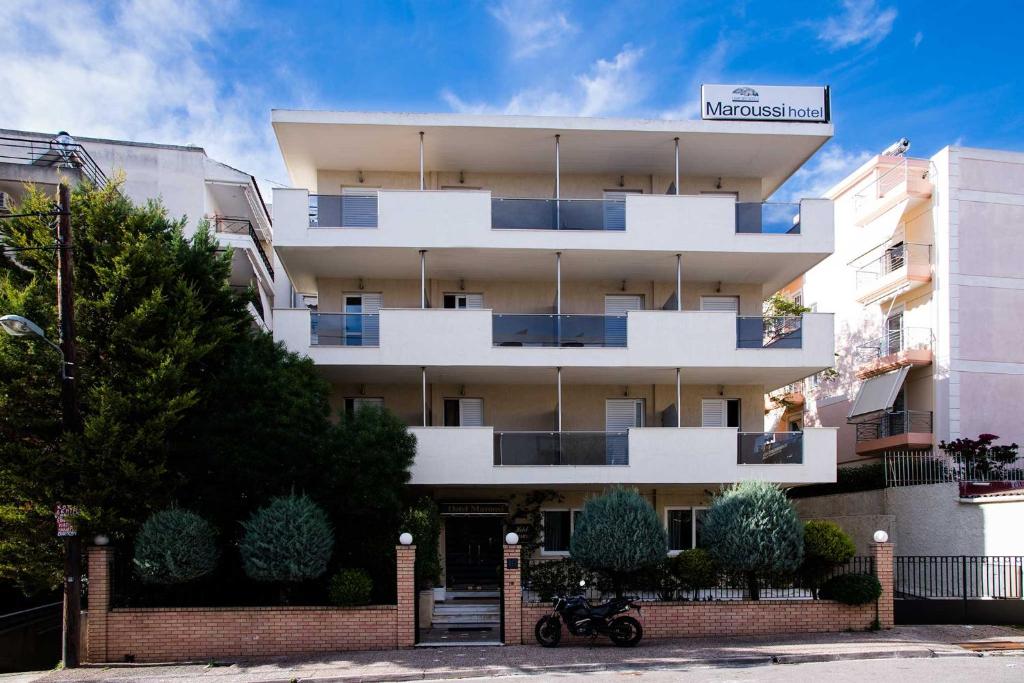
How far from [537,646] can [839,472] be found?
13.8 m

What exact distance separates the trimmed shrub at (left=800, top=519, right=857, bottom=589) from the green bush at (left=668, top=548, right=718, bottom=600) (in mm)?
1934

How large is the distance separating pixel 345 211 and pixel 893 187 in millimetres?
16842

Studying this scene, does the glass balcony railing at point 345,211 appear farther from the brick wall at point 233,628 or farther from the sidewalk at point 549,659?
the sidewalk at point 549,659

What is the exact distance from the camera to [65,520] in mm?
14945

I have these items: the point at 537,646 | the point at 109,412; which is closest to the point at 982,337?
the point at 537,646

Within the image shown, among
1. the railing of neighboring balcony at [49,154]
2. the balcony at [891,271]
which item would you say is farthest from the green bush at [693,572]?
the railing of neighboring balcony at [49,154]

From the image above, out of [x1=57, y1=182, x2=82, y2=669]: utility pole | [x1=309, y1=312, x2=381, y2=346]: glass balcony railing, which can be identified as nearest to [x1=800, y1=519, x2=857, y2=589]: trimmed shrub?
[x1=309, y1=312, x2=381, y2=346]: glass balcony railing

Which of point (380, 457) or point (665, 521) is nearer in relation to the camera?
point (380, 457)

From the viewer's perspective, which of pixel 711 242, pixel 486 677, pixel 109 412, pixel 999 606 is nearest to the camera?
pixel 486 677

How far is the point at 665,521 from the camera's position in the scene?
22812 mm

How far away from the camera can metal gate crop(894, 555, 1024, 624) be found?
1692 cm

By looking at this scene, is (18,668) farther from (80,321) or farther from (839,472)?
(839,472)

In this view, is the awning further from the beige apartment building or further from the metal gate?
the metal gate

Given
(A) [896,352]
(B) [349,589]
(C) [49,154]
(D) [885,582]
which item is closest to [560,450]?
(B) [349,589]
